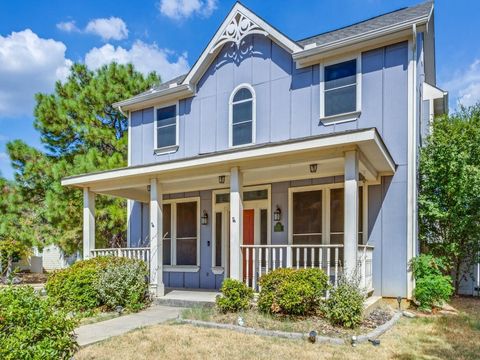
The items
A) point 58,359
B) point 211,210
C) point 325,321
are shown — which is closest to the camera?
point 58,359

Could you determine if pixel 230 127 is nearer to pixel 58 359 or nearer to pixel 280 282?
pixel 280 282

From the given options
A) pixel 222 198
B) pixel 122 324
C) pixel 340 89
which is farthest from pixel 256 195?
pixel 122 324

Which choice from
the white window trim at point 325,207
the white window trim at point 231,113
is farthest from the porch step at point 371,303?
the white window trim at point 231,113

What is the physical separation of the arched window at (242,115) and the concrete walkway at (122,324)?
4.52 metres

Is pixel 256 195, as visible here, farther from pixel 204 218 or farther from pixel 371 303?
pixel 371 303

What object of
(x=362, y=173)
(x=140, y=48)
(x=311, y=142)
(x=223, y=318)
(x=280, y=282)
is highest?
(x=140, y=48)

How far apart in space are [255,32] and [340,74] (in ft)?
8.61

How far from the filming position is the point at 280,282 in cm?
639

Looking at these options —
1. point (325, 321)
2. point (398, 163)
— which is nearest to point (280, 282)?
point (325, 321)

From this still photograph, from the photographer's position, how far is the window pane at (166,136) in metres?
11.0

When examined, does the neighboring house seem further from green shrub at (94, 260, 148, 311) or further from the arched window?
green shrub at (94, 260, 148, 311)

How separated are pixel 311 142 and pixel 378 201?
8.60 feet

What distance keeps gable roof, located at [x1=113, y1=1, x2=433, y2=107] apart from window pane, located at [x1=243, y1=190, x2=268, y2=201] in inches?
135

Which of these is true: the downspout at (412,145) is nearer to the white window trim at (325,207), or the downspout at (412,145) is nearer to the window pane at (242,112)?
the white window trim at (325,207)
